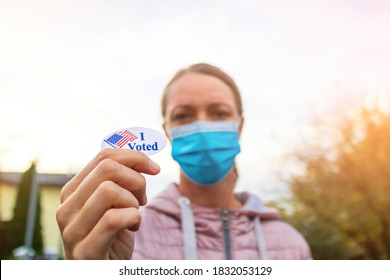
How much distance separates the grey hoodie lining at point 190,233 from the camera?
133 cm

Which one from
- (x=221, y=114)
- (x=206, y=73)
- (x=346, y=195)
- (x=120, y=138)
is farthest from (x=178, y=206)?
(x=346, y=195)

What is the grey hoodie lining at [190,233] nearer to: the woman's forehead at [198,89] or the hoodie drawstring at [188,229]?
the hoodie drawstring at [188,229]

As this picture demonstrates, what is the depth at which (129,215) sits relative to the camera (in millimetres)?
772

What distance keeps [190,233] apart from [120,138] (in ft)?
1.91

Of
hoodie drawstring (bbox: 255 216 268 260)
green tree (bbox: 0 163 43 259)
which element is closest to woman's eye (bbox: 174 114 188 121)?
hoodie drawstring (bbox: 255 216 268 260)

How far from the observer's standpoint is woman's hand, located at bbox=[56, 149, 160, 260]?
2.51ft

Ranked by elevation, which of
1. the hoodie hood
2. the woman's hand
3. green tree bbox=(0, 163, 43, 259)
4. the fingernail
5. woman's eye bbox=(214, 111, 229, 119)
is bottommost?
the woman's hand

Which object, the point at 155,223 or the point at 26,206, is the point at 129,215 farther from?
the point at 26,206

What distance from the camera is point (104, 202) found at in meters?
0.76

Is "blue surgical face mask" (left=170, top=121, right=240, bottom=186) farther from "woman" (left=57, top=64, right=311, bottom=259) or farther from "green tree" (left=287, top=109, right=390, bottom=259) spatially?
"green tree" (left=287, top=109, right=390, bottom=259)

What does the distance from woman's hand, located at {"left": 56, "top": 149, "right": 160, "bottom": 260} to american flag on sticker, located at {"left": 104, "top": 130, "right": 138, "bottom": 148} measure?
69 millimetres

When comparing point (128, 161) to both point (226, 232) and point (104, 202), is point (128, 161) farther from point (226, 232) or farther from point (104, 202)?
point (226, 232)
